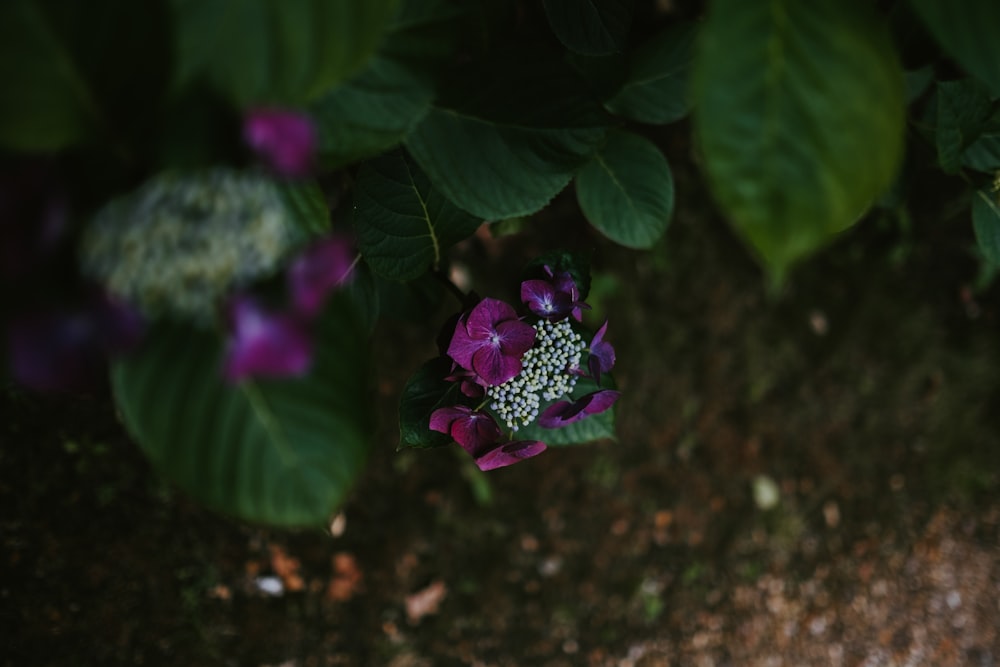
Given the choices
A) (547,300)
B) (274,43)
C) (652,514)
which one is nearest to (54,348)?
(274,43)

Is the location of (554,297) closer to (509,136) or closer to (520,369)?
(520,369)

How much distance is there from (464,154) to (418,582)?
137 cm

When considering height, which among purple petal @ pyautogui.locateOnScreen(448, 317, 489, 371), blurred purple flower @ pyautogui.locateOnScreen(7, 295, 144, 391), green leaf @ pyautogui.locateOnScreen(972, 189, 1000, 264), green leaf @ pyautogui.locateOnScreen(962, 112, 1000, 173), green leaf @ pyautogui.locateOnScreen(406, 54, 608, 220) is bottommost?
green leaf @ pyautogui.locateOnScreen(972, 189, 1000, 264)

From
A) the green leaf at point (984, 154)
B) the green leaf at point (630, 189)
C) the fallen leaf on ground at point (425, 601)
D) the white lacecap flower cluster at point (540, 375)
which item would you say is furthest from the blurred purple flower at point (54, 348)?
the fallen leaf on ground at point (425, 601)

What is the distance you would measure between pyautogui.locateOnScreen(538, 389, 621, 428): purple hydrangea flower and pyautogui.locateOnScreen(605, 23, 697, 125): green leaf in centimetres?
46

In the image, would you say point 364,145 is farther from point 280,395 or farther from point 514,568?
point 514,568

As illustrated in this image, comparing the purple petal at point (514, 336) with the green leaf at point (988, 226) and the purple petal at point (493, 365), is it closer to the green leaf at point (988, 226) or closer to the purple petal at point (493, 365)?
the purple petal at point (493, 365)

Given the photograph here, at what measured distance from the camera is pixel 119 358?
0.44 m

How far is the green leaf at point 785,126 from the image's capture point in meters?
0.43

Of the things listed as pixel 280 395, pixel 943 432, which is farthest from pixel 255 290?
pixel 943 432

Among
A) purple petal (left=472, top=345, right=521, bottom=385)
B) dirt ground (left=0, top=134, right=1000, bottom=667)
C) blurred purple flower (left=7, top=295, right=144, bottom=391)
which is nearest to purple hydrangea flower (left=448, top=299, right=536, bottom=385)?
purple petal (left=472, top=345, right=521, bottom=385)

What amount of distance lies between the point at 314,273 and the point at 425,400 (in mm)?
443

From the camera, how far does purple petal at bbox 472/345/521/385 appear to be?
2.67 ft

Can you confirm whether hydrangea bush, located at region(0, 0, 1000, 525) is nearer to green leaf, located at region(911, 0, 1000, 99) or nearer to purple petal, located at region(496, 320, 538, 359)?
green leaf, located at region(911, 0, 1000, 99)
